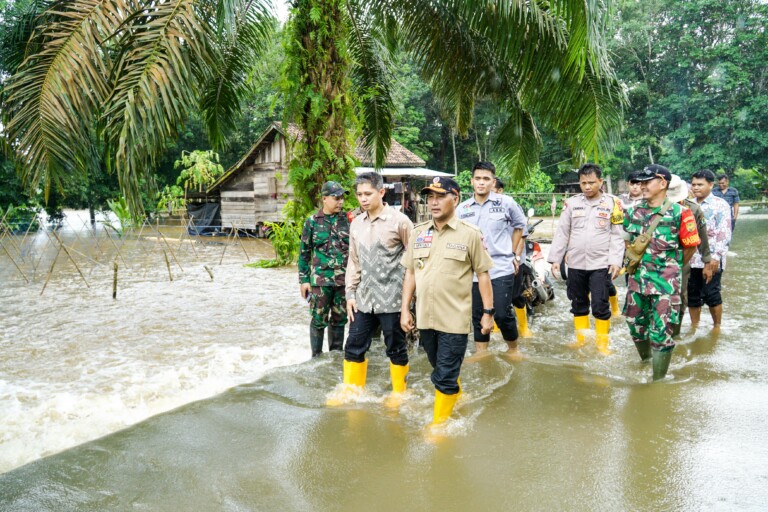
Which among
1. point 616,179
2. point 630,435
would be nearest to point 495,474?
point 630,435

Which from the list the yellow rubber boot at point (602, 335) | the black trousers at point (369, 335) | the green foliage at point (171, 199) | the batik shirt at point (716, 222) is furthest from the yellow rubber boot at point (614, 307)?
the green foliage at point (171, 199)

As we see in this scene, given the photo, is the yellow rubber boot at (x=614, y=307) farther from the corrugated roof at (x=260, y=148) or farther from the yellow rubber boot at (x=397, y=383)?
the corrugated roof at (x=260, y=148)

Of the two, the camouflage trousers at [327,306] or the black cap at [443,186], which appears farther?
the camouflage trousers at [327,306]

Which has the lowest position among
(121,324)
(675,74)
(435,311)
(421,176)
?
(121,324)

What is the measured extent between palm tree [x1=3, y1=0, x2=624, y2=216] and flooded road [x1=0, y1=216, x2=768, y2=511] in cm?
190

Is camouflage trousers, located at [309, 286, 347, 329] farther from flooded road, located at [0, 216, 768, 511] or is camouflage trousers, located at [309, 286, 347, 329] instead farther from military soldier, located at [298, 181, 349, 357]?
flooded road, located at [0, 216, 768, 511]

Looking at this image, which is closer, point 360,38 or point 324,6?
point 324,6

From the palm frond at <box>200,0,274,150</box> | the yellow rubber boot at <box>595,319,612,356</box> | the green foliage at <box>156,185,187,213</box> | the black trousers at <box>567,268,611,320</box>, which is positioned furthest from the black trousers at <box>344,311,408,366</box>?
the green foliage at <box>156,185,187,213</box>

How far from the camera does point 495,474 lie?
3.36 m

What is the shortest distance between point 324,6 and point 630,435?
613 centimetres

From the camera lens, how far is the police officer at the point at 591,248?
5.90 metres

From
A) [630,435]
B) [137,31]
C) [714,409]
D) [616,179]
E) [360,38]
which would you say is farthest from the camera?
[616,179]

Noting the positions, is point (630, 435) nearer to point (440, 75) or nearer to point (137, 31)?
point (137, 31)

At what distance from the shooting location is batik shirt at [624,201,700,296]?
4734 millimetres
